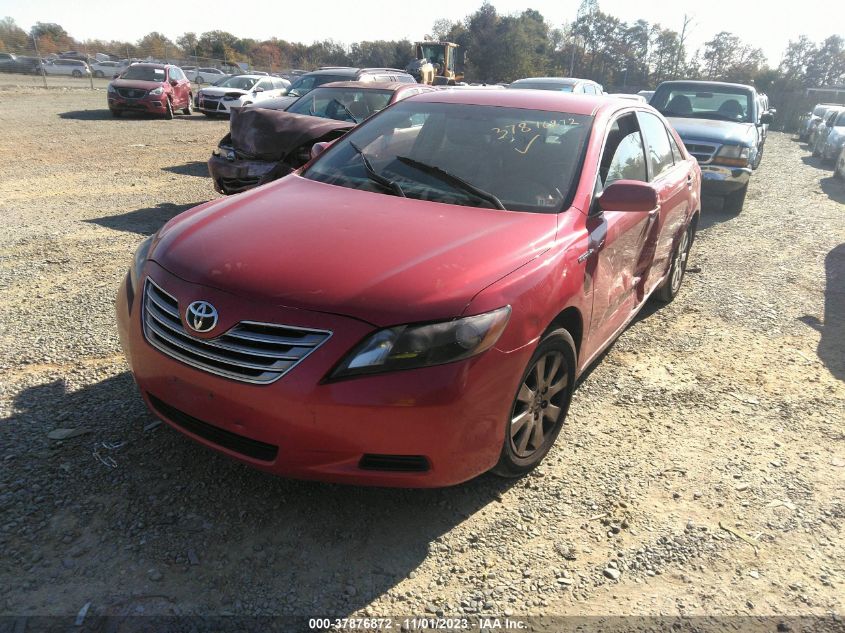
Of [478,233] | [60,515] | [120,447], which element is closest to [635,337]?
[478,233]

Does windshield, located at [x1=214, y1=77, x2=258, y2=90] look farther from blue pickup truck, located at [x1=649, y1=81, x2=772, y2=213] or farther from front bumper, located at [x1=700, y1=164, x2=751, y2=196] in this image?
front bumper, located at [x1=700, y1=164, x2=751, y2=196]

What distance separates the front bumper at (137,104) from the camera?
19.0m

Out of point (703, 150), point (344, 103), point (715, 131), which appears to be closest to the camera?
point (344, 103)

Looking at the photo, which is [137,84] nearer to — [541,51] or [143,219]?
[143,219]

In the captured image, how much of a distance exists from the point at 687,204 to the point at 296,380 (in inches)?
164

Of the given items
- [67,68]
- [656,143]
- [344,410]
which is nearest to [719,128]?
[656,143]

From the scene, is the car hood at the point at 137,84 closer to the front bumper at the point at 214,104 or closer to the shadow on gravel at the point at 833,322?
the front bumper at the point at 214,104

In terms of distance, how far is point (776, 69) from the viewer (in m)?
55.7

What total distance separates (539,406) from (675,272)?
3.15 m

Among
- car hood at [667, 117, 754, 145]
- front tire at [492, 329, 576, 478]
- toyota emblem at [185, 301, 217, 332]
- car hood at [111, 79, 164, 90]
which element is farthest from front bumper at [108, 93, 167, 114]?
front tire at [492, 329, 576, 478]

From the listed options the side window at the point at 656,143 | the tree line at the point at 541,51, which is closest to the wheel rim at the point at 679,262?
the side window at the point at 656,143

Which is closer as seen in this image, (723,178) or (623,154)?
(623,154)

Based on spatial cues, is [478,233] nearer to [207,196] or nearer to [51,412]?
[51,412]

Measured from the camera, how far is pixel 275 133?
7.44 metres
